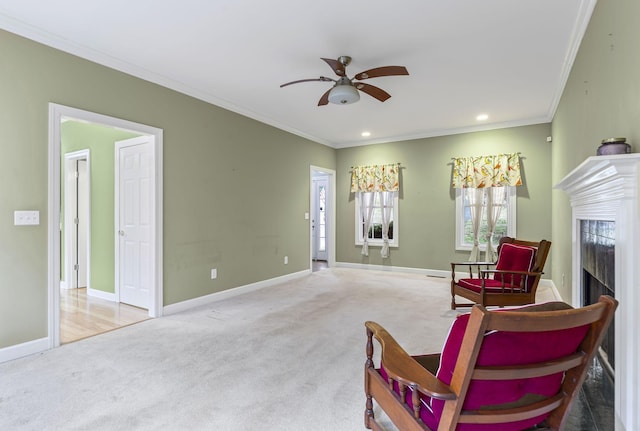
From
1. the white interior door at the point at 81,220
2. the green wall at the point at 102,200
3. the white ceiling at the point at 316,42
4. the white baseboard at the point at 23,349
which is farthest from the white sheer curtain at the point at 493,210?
the white interior door at the point at 81,220

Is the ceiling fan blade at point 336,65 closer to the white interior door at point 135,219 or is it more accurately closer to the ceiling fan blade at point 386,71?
the ceiling fan blade at point 386,71

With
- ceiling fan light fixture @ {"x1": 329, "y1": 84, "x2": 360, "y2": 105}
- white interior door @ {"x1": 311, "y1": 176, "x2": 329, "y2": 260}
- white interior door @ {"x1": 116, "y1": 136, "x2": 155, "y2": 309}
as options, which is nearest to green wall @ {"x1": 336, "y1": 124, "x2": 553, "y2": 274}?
white interior door @ {"x1": 311, "y1": 176, "x2": 329, "y2": 260}

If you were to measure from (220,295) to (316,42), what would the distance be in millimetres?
3337

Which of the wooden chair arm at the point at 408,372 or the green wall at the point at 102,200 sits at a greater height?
the green wall at the point at 102,200

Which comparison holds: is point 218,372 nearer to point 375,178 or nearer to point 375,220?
point 375,220

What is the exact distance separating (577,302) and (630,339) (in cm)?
175

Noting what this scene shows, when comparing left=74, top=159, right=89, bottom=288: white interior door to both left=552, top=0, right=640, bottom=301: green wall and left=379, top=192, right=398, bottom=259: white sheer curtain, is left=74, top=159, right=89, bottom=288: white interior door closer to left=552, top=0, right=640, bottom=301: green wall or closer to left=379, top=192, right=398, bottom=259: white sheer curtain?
left=379, top=192, right=398, bottom=259: white sheer curtain

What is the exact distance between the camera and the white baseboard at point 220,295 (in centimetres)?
392

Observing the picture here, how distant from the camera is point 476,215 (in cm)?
584

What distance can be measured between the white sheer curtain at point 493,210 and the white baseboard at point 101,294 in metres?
5.80

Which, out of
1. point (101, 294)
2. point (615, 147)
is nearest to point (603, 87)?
point (615, 147)

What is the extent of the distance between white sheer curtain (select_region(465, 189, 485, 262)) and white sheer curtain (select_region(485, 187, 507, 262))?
128mm

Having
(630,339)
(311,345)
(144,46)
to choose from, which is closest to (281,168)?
(144,46)

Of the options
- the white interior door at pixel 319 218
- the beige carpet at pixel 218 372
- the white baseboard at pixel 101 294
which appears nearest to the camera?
the beige carpet at pixel 218 372
